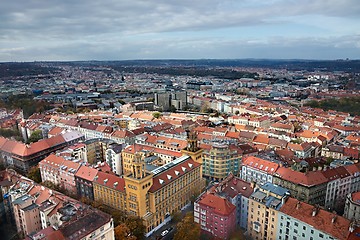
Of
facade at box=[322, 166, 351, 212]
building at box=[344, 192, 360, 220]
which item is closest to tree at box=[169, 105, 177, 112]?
facade at box=[322, 166, 351, 212]

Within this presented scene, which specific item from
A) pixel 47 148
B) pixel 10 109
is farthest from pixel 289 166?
pixel 10 109

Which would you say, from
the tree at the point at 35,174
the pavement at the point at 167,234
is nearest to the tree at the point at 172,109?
the tree at the point at 35,174

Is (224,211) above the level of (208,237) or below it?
above

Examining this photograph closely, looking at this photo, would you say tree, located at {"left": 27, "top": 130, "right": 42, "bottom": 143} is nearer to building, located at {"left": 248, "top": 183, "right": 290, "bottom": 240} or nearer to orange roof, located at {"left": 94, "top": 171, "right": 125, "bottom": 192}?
orange roof, located at {"left": 94, "top": 171, "right": 125, "bottom": 192}

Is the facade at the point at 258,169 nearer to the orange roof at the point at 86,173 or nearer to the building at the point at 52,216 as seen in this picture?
the orange roof at the point at 86,173

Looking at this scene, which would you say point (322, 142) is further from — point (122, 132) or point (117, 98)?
point (117, 98)
